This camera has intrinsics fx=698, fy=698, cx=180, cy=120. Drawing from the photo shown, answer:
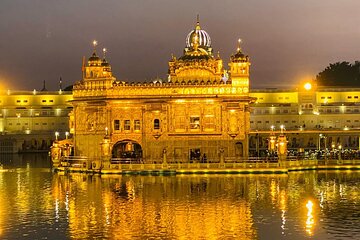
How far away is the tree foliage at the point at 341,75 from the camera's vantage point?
415 feet

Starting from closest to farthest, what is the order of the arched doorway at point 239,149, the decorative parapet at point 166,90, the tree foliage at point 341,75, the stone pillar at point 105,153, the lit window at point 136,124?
1. the stone pillar at point 105,153
2. the decorative parapet at point 166,90
3. the arched doorway at point 239,149
4. the lit window at point 136,124
5. the tree foliage at point 341,75

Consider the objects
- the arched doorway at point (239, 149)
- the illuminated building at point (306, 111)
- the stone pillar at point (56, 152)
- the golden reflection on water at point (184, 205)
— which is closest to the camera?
the golden reflection on water at point (184, 205)

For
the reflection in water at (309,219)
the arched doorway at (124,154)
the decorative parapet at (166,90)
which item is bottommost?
the reflection in water at (309,219)

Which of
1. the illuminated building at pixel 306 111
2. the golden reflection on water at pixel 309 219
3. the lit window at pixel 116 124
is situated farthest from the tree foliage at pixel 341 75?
the golden reflection on water at pixel 309 219

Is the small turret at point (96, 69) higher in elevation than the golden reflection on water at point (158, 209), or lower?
higher

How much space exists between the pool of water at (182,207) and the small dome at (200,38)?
26426mm

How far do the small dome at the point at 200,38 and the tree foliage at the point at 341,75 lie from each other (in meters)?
54.3

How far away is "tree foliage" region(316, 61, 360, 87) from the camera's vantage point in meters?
127

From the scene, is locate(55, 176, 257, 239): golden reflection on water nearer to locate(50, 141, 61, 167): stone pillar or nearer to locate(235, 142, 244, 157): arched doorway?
locate(235, 142, 244, 157): arched doorway

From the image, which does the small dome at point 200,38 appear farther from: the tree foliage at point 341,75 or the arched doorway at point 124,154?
the tree foliage at point 341,75

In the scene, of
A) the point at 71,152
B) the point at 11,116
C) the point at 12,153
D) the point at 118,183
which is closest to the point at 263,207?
the point at 118,183

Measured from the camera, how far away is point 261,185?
45781 millimetres

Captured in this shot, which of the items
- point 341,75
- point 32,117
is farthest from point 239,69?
point 341,75

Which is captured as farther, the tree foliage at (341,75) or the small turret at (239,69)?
the tree foliage at (341,75)
